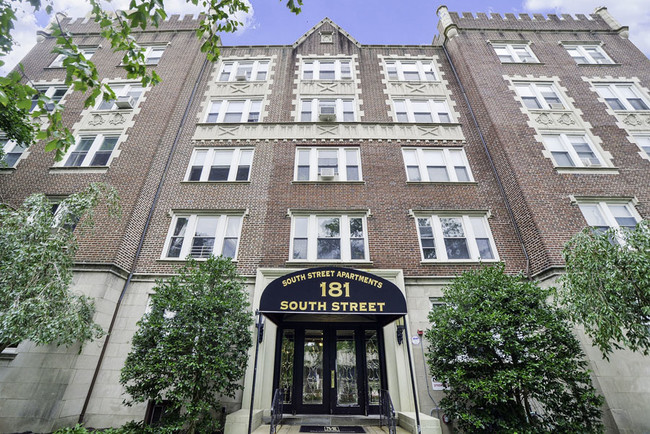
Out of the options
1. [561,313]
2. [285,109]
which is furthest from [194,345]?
[285,109]

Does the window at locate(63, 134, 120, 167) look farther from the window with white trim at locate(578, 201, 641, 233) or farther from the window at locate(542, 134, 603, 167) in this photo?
the window with white trim at locate(578, 201, 641, 233)

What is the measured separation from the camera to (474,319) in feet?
24.6

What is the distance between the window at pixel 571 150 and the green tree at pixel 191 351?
13801 mm

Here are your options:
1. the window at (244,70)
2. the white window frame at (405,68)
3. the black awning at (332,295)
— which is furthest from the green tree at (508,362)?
the window at (244,70)

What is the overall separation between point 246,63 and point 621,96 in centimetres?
1993

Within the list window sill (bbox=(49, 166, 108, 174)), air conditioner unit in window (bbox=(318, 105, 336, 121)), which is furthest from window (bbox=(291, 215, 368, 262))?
window sill (bbox=(49, 166, 108, 174))

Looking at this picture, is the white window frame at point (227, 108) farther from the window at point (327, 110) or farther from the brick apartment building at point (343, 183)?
the window at point (327, 110)

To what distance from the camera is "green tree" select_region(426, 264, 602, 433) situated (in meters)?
6.80

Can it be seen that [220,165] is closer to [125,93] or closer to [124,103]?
[124,103]

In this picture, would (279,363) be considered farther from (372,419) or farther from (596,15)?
(596,15)

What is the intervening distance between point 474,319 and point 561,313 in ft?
6.85

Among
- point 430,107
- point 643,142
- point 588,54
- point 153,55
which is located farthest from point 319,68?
point 643,142

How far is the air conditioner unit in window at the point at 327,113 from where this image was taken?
15125mm

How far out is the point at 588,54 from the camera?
1734 centimetres
